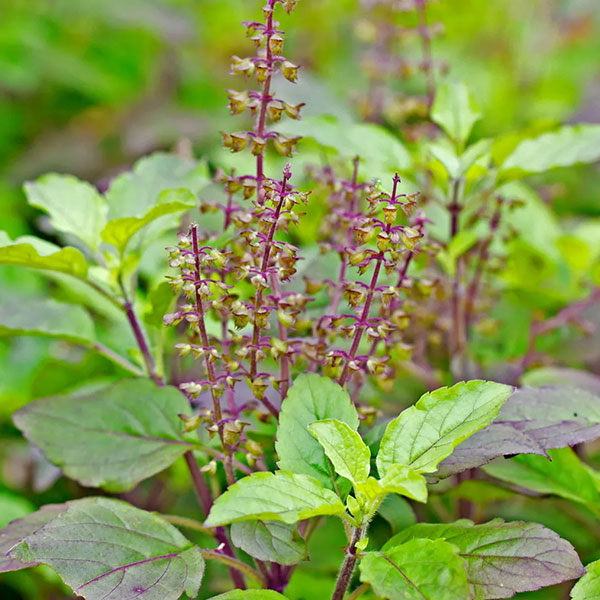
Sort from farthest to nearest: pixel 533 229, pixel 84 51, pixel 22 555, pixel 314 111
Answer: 1. pixel 84 51
2. pixel 314 111
3. pixel 533 229
4. pixel 22 555

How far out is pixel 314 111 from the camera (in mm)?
1567

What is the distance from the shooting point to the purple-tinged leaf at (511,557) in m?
0.72

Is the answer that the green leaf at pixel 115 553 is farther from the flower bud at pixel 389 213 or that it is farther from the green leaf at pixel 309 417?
the flower bud at pixel 389 213

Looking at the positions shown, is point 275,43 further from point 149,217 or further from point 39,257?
point 39,257

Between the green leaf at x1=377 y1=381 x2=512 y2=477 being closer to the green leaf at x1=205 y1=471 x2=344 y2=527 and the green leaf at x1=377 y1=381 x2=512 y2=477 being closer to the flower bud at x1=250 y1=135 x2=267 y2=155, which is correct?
the green leaf at x1=205 y1=471 x2=344 y2=527

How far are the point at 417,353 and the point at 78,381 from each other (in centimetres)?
61

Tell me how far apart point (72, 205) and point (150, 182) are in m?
0.12

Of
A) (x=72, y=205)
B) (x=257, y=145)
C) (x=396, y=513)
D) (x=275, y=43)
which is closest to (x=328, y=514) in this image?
(x=396, y=513)

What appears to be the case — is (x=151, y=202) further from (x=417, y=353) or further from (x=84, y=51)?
(x=84, y=51)

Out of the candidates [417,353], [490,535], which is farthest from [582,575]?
[417,353]

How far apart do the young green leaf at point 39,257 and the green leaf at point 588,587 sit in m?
0.68

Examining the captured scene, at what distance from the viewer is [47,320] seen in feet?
3.43

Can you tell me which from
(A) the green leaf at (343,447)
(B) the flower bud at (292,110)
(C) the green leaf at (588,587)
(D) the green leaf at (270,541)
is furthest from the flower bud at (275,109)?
(C) the green leaf at (588,587)

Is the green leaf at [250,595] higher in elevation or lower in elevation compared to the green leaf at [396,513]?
lower
